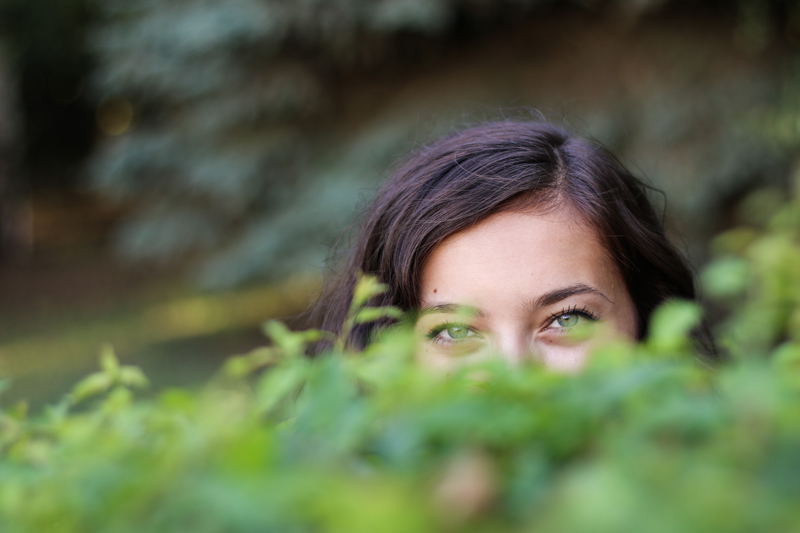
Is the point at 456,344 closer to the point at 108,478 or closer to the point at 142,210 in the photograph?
the point at 108,478

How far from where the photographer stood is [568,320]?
1725mm

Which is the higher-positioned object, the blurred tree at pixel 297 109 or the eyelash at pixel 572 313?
the blurred tree at pixel 297 109

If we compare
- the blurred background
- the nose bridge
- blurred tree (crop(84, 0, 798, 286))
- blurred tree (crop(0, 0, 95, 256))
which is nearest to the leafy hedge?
the nose bridge

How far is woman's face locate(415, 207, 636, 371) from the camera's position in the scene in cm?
166

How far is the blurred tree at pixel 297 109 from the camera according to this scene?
5.67 m

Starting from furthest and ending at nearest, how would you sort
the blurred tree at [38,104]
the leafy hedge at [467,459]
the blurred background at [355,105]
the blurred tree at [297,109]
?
the blurred tree at [38,104]
the blurred tree at [297,109]
the blurred background at [355,105]
the leafy hedge at [467,459]

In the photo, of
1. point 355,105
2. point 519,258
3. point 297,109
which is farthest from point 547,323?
point 355,105

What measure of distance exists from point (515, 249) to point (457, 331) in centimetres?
26

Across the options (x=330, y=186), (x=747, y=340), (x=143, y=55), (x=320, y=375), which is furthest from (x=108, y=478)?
(x=143, y=55)

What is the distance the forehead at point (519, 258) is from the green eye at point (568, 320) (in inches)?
3.4

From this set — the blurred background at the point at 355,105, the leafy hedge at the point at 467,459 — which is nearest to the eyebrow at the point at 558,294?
the leafy hedge at the point at 467,459

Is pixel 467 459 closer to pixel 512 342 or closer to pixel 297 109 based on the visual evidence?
pixel 512 342

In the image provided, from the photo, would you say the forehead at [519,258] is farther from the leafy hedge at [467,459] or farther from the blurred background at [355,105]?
the blurred background at [355,105]

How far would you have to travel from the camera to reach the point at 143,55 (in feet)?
22.5
